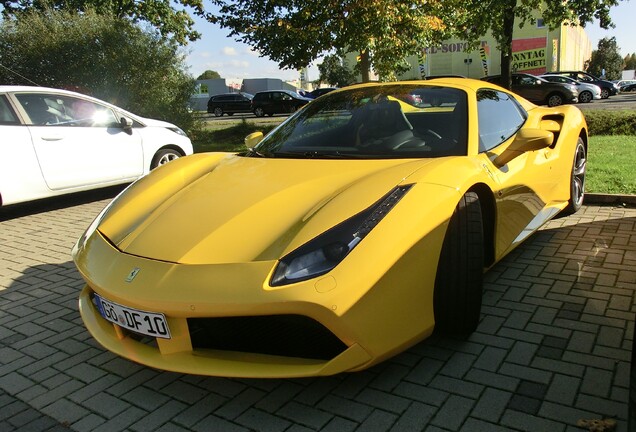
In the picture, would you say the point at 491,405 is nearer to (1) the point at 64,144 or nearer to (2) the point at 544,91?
(1) the point at 64,144

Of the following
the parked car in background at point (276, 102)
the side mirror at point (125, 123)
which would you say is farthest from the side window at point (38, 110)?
the parked car in background at point (276, 102)

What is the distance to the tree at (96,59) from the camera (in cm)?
1160

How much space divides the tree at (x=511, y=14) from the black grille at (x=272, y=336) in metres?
11.1

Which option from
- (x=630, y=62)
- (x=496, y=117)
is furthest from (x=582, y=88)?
(x=630, y=62)

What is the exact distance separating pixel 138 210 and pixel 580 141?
3.92 meters

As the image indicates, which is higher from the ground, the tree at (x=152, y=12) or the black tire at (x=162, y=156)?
the tree at (x=152, y=12)

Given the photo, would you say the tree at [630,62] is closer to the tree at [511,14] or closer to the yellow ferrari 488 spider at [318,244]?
the tree at [511,14]

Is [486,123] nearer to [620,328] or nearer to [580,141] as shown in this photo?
[620,328]

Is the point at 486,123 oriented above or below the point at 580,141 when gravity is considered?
above

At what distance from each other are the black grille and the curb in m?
4.28

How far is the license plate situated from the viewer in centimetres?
209

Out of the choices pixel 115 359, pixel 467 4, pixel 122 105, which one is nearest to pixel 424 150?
pixel 115 359

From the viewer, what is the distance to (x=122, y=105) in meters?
12.4

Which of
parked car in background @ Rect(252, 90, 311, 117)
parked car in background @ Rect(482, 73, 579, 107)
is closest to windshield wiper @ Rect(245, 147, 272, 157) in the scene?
parked car in background @ Rect(482, 73, 579, 107)
